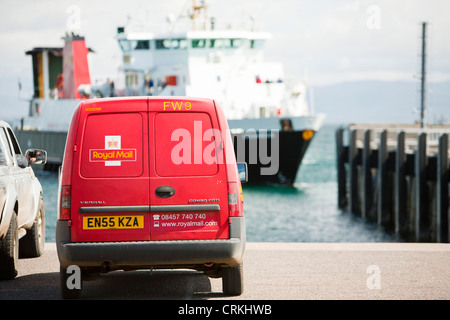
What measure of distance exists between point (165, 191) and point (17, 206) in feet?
7.81

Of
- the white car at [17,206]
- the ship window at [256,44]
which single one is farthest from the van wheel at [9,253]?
the ship window at [256,44]

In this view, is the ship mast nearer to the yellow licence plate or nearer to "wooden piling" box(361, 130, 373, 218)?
"wooden piling" box(361, 130, 373, 218)

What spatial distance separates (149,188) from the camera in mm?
7230

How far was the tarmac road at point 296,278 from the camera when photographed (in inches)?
306

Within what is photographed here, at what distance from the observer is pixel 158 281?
8625 mm

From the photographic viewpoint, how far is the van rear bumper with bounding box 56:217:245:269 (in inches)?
280

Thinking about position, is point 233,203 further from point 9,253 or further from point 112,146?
point 9,253

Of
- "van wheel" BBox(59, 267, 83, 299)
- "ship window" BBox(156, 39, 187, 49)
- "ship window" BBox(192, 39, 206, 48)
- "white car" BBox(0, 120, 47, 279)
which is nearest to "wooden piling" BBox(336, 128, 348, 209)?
"ship window" BBox(192, 39, 206, 48)

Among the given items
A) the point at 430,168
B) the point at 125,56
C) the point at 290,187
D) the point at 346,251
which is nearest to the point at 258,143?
the point at 290,187

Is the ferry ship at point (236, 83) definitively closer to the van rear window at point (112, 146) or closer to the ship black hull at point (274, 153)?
the ship black hull at point (274, 153)

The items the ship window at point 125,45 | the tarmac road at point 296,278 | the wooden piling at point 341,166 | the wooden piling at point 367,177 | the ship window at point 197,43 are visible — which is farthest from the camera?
the ship window at point 125,45

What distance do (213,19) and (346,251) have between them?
38809 mm

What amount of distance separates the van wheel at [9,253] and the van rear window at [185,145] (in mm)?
2159

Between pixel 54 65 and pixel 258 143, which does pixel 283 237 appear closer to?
pixel 258 143
